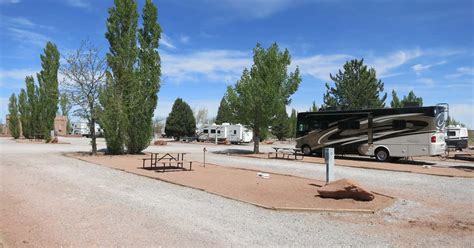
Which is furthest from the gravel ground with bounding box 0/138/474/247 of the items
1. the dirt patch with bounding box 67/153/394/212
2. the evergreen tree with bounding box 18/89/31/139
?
the evergreen tree with bounding box 18/89/31/139

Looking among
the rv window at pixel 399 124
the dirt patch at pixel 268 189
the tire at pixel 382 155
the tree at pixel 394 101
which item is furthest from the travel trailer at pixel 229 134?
the dirt patch at pixel 268 189

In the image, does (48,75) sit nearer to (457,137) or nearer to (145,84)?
(145,84)

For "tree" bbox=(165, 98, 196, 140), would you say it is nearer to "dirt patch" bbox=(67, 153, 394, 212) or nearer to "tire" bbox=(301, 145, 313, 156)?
"tire" bbox=(301, 145, 313, 156)

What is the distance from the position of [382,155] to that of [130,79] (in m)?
13.8

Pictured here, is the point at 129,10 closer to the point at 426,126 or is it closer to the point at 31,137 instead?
the point at 426,126

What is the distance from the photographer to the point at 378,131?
770 inches

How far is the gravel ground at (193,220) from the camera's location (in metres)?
5.45

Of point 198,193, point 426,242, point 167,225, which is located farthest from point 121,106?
point 426,242

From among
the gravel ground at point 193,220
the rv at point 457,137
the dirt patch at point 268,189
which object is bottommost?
the gravel ground at point 193,220

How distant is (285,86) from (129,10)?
10.2 m

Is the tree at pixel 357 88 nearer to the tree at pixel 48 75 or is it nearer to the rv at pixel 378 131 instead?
the rv at pixel 378 131

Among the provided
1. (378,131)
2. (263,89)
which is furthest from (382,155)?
(263,89)

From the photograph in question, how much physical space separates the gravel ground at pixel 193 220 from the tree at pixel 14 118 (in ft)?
147

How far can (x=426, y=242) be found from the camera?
555 cm
